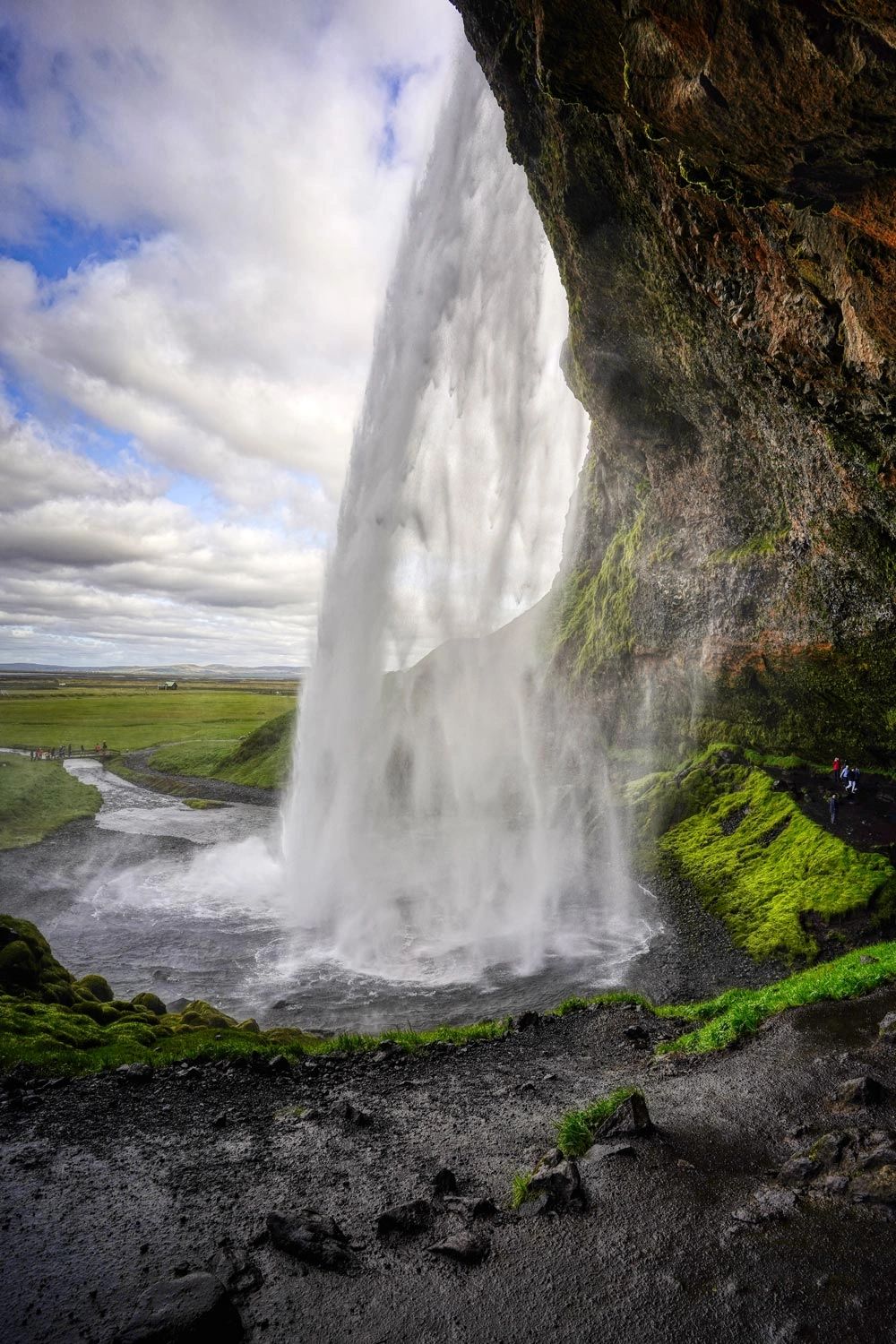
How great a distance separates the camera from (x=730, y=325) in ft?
61.9

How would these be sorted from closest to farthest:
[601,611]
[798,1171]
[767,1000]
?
[798,1171], [767,1000], [601,611]

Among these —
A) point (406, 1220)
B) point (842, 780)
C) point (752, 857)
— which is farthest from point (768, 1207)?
point (842, 780)

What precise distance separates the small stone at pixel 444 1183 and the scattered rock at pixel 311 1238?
1.33m

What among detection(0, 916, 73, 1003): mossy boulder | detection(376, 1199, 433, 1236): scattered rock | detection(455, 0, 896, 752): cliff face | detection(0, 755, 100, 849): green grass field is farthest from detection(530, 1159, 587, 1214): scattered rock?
detection(0, 755, 100, 849): green grass field

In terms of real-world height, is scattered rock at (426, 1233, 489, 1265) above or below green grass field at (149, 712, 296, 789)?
above

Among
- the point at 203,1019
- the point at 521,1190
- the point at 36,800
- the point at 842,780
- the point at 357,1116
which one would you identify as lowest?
the point at 36,800

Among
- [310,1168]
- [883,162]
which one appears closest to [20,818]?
[310,1168]

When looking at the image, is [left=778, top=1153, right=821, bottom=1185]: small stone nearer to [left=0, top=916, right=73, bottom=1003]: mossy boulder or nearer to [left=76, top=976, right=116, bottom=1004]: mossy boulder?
[left=0, top=916, right=73, bottom=1003]: mossy boulder

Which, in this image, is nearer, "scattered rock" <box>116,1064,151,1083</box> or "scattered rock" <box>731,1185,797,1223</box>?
"scattered rock" <box>731,1185,797,1223</box>

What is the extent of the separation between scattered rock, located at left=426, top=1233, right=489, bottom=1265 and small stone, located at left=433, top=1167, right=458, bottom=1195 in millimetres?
1084

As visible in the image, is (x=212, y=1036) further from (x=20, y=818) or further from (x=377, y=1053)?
(x=20, y=818)

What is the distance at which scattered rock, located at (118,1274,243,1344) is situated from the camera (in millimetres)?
5805

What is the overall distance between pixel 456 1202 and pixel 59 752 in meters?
86.1

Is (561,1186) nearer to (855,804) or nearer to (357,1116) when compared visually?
(357,1116)
